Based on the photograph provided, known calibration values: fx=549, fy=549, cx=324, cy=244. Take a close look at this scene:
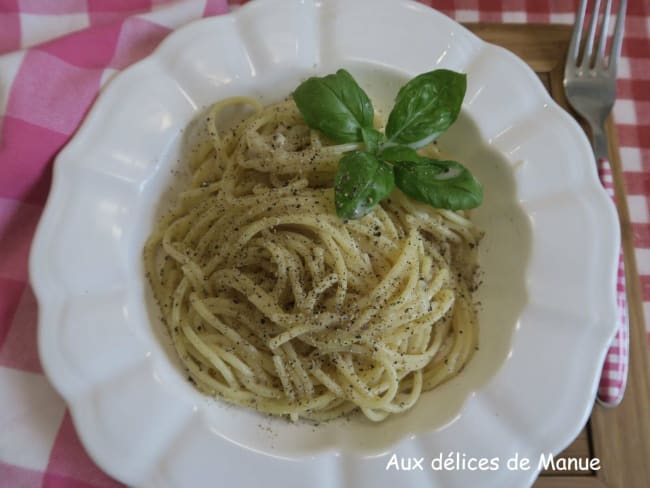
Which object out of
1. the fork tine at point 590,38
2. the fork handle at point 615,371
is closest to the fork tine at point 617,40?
the fork tine at point 590,38

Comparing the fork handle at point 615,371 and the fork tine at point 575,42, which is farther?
the fork tine at point 575,42

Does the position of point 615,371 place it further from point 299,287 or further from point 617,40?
point 617,40

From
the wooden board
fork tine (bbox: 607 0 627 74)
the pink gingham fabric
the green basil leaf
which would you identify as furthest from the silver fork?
the green basil leaf

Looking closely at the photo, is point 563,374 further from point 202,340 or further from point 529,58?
point 529,58

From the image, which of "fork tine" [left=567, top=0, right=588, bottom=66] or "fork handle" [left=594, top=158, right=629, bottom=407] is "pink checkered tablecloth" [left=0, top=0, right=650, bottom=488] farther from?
"fork tine" [left=567, top=0, right=588, bottom=66]

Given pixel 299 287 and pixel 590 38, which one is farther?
pixel 590 38

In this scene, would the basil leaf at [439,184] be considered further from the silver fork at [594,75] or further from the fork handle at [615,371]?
the silver fork at [594,75]

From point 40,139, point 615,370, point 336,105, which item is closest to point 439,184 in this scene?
point 336,105
